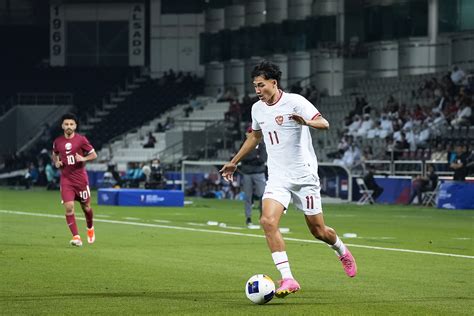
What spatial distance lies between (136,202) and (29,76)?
40620 mm

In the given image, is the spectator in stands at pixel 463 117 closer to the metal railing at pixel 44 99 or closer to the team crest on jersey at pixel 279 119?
the team crest on jersey at pixel 279 119

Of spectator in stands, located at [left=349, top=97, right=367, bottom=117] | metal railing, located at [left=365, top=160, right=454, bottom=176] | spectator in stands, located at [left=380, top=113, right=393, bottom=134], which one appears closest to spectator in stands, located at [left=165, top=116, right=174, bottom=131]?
spectator in stands, located at [left=349, top=97, right=367, bottom=117]

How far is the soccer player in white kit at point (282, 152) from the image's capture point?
13.5 meters

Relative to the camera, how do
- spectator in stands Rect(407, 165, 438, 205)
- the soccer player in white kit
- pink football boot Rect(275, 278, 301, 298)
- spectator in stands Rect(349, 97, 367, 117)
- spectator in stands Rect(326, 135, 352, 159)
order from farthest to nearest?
spectator in stands Rect(349, 97, 367, 117), spectator in stands Rect(326, 135, 352, 159), spectator in stands Rect(407, 165, 438, 205), the soccer player in white kit, pink football boot Rect(275, 278, 301, 298)

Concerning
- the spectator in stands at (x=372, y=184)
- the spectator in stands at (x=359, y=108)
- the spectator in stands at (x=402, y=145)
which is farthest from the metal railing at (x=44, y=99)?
the spectator in stands at (x=372, y=184)

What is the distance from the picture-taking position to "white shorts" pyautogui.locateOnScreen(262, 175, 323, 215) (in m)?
13.8

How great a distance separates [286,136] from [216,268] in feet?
11.7

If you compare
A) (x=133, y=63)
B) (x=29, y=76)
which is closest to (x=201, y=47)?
(x=133, y=63)

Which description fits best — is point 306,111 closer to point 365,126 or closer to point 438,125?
point 438,125

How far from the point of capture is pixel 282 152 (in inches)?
545

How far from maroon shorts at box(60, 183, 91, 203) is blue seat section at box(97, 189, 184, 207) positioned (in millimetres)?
17023

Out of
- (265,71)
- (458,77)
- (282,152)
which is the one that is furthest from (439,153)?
(265,71)

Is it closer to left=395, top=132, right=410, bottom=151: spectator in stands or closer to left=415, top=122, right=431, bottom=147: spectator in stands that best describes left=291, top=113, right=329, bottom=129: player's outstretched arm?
left=395, top=132, right=410, bottom=151: spectator in stands

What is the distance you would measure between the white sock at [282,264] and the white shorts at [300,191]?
2.26ft
